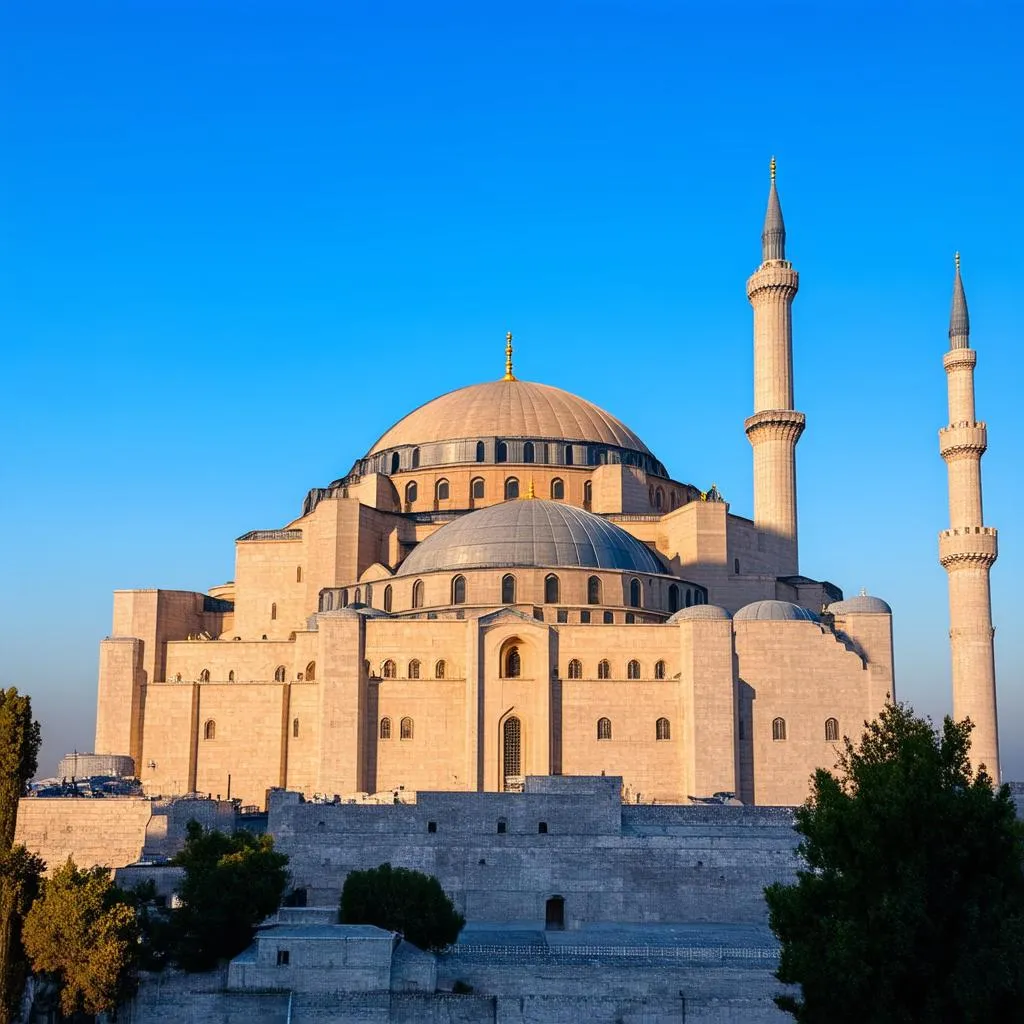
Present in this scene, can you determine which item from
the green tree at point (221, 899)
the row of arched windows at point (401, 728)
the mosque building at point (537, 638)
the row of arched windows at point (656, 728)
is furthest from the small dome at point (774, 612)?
the green tree at point (221, 899)

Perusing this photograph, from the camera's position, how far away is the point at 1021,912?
760 inches

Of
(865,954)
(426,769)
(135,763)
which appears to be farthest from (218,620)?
(865,954)

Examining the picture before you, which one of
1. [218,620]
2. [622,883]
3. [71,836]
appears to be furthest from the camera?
→ [218,620]

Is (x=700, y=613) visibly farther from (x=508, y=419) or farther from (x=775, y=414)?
(x=508, y=419)

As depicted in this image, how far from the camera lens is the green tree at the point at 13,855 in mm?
27172

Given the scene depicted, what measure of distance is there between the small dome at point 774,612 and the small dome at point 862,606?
1.44 m

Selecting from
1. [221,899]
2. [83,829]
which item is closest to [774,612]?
[83,829]

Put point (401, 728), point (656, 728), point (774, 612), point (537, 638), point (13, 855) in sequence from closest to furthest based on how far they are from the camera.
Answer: point (13, 855)
point (656, 728)
point (401, 728)
point (537, 638)
point (774, 612)

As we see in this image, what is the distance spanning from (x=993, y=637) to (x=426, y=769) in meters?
17.9

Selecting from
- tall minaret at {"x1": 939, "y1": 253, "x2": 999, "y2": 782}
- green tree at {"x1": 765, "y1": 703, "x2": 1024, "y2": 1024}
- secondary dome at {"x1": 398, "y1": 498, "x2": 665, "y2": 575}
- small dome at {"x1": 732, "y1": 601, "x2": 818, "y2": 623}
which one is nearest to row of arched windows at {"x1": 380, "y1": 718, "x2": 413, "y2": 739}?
secondary dome at {"x1": 398, "y1": 498, "x2": 665, "y2": 575}

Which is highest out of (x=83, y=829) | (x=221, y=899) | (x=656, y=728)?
(x=656, y=728)

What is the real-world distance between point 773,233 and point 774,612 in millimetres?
14615

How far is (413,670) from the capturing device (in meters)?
42.4

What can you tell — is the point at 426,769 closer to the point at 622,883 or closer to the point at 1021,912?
the point at 622,883
